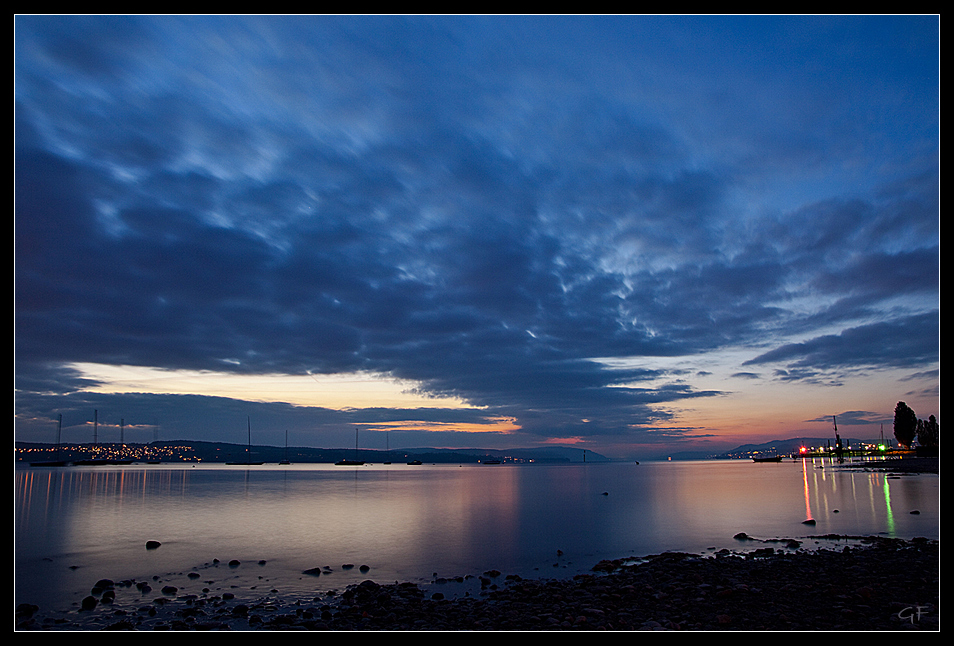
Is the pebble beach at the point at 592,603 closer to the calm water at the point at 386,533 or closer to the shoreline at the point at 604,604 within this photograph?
the shoreline at the point at 604,604

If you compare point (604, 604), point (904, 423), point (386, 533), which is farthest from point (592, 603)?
point (904, 423)

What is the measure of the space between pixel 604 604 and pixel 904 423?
184 meters

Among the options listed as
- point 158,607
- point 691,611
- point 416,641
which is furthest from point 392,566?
point 416,641

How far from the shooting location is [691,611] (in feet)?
46.5

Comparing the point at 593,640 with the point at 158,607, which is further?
the point at 158,607

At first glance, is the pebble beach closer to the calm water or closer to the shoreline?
the shoreline

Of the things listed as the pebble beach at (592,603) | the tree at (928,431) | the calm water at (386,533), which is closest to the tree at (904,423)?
the tree at (928,431)

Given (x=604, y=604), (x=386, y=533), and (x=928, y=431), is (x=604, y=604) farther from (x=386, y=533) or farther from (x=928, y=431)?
(x=928, y=431)

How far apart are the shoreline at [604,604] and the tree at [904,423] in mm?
169395

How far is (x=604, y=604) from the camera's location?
595 inches

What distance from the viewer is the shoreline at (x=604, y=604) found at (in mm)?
13359
